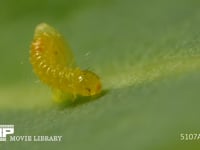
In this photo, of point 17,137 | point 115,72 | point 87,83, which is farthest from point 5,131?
point 115,72

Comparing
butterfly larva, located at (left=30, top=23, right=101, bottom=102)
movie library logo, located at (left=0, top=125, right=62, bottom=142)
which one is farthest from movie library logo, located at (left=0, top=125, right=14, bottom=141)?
butterfly larva, located at (left=30, top=23, right=101, bottom=102)

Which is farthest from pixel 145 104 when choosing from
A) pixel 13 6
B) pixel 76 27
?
pixel 13 6

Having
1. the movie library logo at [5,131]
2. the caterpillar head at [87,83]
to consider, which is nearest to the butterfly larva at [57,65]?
the caterpillar head at [87,83]

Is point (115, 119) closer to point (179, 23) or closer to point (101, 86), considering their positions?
point (101, 86)

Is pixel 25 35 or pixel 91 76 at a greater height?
pixel 25 35

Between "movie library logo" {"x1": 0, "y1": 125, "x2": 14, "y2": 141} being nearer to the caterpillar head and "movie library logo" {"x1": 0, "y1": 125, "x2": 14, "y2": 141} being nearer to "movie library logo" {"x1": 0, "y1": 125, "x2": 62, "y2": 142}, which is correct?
"movie library logo" {"x1": 0, "y1": 125, "x2": 62, "y2": 142}

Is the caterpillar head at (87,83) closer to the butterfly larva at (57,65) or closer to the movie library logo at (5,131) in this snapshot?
the butterfly larva at (57,65)
